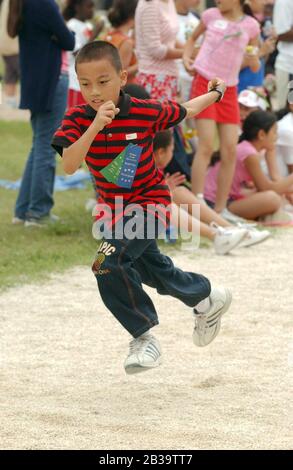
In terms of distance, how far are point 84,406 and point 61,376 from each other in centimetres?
45

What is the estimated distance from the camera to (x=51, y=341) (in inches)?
221

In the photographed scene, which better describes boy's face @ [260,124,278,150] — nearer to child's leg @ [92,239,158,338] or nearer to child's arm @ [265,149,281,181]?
child's arm @ [265,149,281,181]

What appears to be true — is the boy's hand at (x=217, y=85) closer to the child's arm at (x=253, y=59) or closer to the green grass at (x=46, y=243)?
the green grass at (x=46, y=243)

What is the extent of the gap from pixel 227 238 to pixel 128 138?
2.97 m

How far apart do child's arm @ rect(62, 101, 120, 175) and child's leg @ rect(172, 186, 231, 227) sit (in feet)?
11.4

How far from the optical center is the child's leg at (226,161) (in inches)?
327

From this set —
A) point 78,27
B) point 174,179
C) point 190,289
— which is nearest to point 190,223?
point 174,179

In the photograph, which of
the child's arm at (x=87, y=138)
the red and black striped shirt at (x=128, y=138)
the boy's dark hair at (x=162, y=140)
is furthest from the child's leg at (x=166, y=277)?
the boy's dark hair at (x=162, y=140)

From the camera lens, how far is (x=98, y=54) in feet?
14.9

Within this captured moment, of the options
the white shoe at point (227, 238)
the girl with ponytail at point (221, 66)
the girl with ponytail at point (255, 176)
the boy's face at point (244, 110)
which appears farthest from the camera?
the boy's face at point (244, 110)

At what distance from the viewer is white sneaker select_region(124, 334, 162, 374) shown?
4.68 m

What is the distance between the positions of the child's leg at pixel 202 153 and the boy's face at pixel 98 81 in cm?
364

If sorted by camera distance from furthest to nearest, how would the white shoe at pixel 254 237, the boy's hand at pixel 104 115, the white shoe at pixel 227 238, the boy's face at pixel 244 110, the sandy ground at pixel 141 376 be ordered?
the boy's face at pixel 244 110, the white shoe at pixel 254 237, the white shoe at pixel 227 238, the boy's hand at pixel 104 115, the sandy ground at pixel 141 376

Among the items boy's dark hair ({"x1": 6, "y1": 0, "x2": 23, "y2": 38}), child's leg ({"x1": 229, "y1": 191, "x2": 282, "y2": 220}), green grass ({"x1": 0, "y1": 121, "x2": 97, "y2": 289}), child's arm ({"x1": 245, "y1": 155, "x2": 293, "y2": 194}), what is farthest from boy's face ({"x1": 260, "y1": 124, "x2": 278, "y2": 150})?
boy's dark hair ({"x1": 6, "y1": 0, "x2": 23, "y2": 38})
